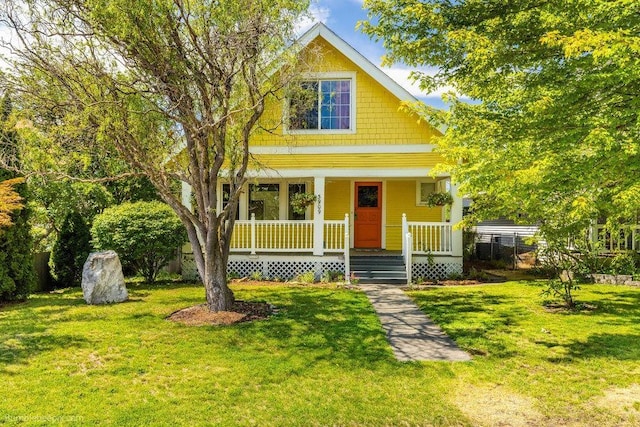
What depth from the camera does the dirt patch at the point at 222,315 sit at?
25.4ft

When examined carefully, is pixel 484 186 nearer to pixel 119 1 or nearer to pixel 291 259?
pixel 119 1

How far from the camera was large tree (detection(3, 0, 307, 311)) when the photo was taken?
692cm

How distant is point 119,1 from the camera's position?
6.28 meters

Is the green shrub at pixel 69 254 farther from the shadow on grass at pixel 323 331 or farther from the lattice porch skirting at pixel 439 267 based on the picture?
the lattice porch skirting at pixel 439 267

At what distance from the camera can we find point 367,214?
621 inches

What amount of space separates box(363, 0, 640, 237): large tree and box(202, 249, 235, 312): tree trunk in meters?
4.81

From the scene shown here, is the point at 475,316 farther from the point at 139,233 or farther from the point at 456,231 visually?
the point at 139,233

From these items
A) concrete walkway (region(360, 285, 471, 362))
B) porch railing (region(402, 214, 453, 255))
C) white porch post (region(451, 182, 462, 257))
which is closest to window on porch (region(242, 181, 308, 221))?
porch railing (region(402, 214, 453, 255))

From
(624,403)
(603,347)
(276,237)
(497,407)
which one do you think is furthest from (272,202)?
(624,403)

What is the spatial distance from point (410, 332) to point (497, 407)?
2.94 meters

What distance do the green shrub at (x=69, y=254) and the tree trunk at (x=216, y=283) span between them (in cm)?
639

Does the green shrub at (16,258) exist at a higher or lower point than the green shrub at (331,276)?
higher

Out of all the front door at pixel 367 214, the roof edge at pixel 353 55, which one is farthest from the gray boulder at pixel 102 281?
the roof edge at pixel 353 55

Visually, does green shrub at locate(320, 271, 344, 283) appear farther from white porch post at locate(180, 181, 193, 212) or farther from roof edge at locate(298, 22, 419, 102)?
roof edge at locate(298, 22, 419, 102)
